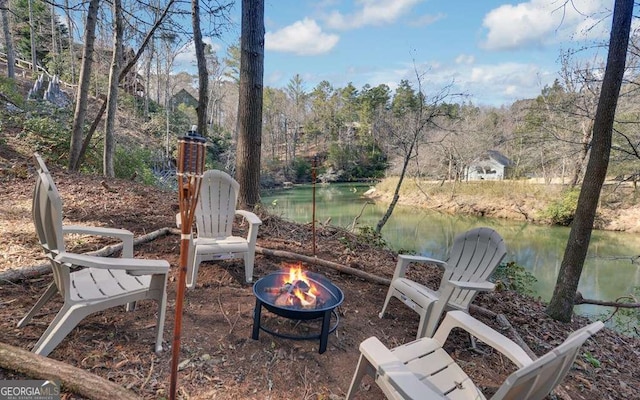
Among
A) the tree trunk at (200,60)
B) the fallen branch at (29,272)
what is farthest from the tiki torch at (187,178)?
the tree trunk at (200,60)

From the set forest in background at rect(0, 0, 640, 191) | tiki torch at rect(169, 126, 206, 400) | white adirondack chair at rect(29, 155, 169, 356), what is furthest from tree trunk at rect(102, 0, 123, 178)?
tiki torch at rect(169, 126, 206, 400)

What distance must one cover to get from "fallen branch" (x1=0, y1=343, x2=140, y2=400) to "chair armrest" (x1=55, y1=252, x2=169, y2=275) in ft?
1.30

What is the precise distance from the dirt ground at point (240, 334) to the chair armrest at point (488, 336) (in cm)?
54

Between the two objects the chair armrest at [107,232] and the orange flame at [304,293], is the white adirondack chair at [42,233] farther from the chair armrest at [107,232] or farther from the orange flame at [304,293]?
the orange flame at [304,293]

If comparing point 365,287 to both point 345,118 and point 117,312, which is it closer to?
point 117,312

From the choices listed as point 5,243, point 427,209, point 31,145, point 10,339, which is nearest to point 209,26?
point 31,145

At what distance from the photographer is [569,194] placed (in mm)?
13633

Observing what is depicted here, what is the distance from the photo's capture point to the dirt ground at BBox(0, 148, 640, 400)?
1666 millimetres

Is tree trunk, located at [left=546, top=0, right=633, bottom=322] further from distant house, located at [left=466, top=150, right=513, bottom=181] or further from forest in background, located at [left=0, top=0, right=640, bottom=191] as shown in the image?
distant house, located at [left=466, top=150, right=513, bottom=181]

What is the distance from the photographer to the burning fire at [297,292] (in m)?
1.94

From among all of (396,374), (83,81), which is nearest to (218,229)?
(396,374)

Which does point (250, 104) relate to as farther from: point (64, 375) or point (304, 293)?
point (64, 375)

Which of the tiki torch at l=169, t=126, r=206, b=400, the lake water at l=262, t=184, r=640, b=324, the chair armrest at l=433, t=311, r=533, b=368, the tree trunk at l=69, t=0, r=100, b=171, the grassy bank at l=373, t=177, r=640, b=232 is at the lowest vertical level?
the lake water at l=262, t=184, r=640, b=324

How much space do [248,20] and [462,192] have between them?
15.6 meters
